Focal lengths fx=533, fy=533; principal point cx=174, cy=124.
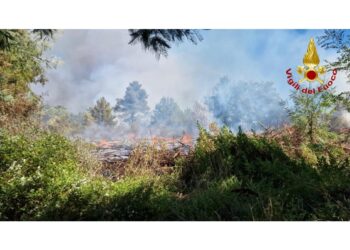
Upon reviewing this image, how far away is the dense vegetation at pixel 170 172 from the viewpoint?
5348mm

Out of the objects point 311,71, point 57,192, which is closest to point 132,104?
point 57,192

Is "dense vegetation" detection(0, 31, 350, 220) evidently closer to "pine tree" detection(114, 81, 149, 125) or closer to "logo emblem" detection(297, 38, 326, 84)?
"pine tree" detection(114, 81, 149, 125)

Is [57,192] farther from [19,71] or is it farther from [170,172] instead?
[19,71]

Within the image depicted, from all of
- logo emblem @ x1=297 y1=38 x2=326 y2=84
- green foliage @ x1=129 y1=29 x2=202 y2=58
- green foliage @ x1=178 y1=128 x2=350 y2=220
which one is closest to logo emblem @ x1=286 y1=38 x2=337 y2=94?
logo emblem @ x1=297 y1=38 x2=326 y2=84

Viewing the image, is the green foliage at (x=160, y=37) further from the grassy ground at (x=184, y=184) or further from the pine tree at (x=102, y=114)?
the grassy ground at (x=184, y=184)

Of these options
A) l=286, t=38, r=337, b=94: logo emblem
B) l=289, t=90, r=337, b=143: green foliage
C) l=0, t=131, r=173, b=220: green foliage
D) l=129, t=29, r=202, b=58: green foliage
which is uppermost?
l=129, t=29, r=202, b=58: green foliage

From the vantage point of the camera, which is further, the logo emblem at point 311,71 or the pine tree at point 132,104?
the pine tree at point 132,104

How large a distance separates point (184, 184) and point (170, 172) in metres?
0.35

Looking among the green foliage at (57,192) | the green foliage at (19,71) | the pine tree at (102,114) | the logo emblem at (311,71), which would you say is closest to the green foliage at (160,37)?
the pine tree at (102,114)

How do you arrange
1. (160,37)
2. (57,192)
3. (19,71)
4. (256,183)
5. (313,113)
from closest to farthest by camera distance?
(57,192)
(256,183)
(160,37)
(313,113)
(19,71)

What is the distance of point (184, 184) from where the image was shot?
6.27m

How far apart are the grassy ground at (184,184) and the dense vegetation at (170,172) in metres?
0.01

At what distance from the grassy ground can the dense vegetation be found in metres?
0.01

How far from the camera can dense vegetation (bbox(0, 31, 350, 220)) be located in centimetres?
535
